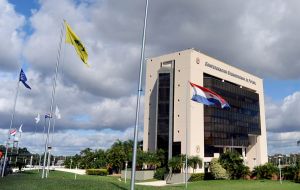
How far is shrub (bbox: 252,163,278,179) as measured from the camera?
2391 inches

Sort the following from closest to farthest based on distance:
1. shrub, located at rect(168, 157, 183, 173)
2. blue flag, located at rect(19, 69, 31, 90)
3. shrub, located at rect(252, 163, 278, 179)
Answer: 1. blue flag, located at rect(19, 69, 31, 90)
2. shrub, located at rect(252, 163, 278, 179)
3. shrub, located at rect(168, 157, 183, 173)

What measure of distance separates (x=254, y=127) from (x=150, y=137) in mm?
30909

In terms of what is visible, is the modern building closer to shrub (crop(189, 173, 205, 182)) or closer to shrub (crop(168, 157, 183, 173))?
shrub (crop(168, 157, 183, 173))

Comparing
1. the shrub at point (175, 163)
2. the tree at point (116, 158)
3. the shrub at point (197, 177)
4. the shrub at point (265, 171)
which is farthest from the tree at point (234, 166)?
the tree at point (116, 158)

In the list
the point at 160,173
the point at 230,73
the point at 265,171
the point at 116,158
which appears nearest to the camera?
the point at 265,171

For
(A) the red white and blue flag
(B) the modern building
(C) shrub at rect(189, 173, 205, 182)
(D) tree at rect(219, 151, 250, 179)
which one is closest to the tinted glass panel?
(B) the modern building

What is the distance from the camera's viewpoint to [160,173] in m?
66.8

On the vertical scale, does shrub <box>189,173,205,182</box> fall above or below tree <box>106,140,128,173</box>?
below

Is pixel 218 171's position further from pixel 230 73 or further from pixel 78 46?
pixel 78 46

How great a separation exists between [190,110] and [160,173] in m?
13.7

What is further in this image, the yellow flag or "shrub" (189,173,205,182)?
"shrub" (189,173,205,182)

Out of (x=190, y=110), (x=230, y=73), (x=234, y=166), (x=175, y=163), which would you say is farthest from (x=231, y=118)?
(x=175, y=163)

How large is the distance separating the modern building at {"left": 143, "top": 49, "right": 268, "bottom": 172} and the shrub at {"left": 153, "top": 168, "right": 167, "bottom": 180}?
3097 mm

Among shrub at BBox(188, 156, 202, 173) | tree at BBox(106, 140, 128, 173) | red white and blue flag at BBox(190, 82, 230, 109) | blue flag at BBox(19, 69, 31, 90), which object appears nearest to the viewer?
red white and blue flag at BBox(190, 82, 230, 109)
